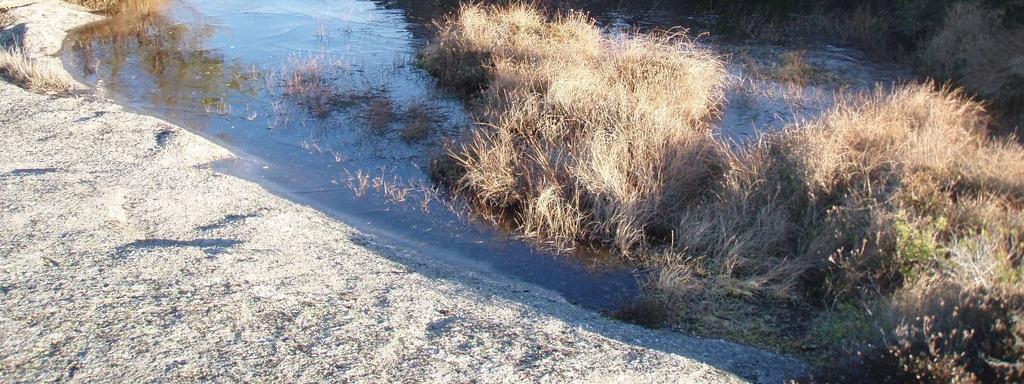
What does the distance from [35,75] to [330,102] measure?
4.39 meters

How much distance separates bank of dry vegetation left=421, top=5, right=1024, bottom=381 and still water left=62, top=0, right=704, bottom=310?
58 cm

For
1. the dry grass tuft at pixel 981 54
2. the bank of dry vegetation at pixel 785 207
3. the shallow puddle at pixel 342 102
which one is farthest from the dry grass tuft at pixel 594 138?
the dry grass tuft at pixel 981 54

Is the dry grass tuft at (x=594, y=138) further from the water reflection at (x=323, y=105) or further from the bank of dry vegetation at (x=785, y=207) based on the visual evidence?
the water reflection at (x=323, y=105)

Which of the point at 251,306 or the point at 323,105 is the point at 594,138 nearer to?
the point at 251,306

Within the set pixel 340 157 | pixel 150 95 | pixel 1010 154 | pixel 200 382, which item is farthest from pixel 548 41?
pixel 200 382

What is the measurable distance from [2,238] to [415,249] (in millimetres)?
3458

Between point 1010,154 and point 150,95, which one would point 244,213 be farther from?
point 1010,154

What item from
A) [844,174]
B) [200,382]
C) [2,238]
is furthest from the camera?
[844,174]

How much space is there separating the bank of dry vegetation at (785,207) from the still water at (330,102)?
1.90 ft

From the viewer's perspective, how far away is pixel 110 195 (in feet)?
26.9

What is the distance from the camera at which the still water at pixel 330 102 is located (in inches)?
339

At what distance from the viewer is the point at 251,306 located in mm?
5980

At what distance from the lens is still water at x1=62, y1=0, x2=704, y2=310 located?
28.2 ft

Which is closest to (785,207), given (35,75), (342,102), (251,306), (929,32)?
(251,306)
